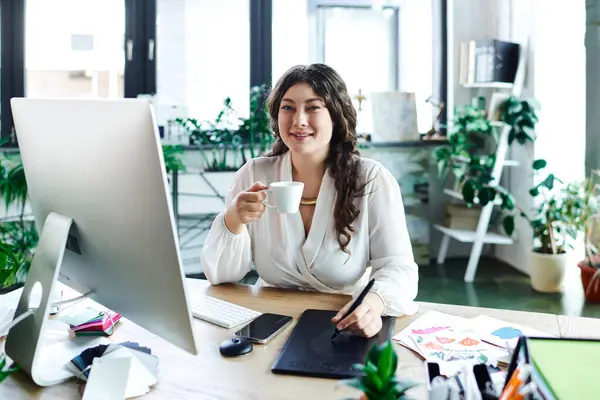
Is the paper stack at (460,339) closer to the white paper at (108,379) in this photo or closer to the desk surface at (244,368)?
the desk surface at (244,368)

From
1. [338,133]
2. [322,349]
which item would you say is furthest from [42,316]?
[338,133]

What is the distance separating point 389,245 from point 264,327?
504 millimetres

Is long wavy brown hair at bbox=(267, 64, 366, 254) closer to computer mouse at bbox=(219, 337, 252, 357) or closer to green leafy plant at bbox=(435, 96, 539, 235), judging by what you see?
computer mouse at bbox=(219, 337, 252, 357)

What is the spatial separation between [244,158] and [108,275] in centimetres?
321

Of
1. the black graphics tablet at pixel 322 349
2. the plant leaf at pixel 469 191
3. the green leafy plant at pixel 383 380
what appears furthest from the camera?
the plant leaf at pixel 469 191

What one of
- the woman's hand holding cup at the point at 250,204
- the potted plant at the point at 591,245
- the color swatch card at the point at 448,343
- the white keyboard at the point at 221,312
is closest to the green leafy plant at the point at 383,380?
the color swatch card at the point at 448,343

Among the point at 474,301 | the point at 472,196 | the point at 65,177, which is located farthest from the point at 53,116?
the point at 472,196

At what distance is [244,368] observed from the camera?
1085 mm

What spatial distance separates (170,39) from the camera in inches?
165

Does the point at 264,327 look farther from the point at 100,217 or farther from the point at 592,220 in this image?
the point at 592,220

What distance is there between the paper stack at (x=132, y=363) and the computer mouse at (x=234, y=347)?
127 millimetres

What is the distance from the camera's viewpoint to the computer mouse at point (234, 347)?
3.72 feet

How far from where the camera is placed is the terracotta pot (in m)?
3.40

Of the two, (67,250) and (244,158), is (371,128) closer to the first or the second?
(244,158)
